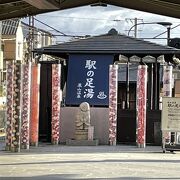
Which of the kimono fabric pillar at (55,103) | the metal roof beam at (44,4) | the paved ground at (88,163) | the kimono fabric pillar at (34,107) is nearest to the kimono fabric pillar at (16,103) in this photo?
the paved ground at (88,163)

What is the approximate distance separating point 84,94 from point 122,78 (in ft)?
30.3

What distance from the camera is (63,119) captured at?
22.0m

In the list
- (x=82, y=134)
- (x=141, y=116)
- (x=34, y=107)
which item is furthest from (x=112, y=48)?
(x=34, y=107)

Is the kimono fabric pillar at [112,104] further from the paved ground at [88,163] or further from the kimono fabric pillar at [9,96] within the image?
the kimono fabric pillar at [9,96]

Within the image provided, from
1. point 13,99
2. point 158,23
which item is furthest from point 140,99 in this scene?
point 158,23

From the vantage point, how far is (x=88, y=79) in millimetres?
22469

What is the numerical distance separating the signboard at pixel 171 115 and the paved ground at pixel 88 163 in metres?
0.91

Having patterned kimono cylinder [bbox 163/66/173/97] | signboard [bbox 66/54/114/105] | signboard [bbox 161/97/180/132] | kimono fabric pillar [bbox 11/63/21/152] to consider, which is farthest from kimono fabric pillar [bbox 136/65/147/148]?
kimono fabric pillar [bbox 11/63/21/152]

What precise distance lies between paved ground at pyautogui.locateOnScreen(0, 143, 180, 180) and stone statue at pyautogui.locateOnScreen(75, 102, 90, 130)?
1.38 meters

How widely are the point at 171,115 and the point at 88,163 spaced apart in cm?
456

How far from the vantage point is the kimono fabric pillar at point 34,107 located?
19.3m

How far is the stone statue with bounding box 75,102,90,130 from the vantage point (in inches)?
810

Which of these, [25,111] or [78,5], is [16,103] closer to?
[25,111]

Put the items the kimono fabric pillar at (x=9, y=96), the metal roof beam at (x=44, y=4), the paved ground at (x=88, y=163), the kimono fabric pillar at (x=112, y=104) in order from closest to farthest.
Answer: the paved ground at (x=88, y=163) < the metal roof beam at (x=44, y=4) < the kimono fabric pillar at (x=9, y=96) < the kimono fabric pillar at (x=112, y=104)
